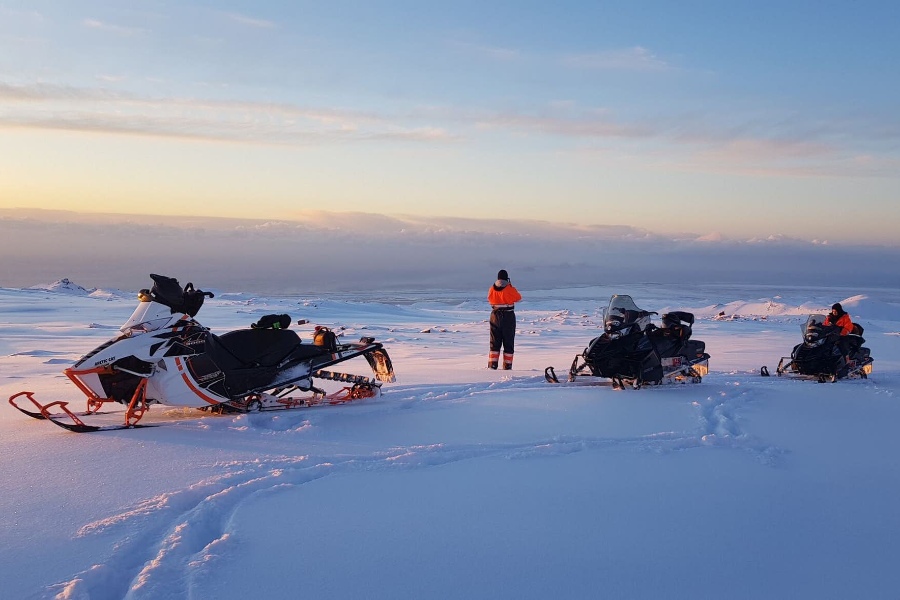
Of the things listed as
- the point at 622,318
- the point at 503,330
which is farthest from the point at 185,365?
the point at 503,330

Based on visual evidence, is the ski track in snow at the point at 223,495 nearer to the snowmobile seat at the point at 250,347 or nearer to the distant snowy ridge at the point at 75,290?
the snowmobile seat at the point at 250,347

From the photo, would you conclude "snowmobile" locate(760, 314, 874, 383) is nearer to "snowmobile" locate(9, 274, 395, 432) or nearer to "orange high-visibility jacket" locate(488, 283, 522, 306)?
"orange high-visibility jacket" locate(488, 283, 522, 306)

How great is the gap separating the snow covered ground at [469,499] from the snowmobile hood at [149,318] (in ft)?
2.79

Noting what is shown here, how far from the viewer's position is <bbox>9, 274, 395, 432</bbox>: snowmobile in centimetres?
622

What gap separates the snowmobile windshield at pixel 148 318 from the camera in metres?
6.39

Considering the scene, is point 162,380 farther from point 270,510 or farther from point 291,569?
point 291,569

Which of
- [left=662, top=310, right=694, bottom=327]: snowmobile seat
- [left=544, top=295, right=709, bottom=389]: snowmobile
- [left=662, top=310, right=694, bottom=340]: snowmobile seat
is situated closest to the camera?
[left=544, top=295, right=709, bottom=389]: snowmobile

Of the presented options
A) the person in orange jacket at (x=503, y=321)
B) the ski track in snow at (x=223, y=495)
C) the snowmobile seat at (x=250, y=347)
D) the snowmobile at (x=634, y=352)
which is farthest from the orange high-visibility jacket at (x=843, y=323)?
the snowmobile seat at (x=250, y=347)

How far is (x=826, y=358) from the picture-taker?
10195 mm

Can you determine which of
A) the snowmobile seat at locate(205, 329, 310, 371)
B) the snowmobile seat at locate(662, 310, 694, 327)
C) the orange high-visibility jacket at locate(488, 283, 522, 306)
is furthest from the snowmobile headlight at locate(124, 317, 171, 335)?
the orange high-visibility jacket at locate(488, 283, 522, 306)

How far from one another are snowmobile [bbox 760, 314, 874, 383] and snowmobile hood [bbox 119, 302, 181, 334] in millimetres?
8022

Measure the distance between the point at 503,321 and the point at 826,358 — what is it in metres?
4.64

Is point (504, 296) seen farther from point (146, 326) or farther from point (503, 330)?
point (146, 326)

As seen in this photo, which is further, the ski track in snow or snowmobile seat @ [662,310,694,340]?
snowmobile seat @ [662,310,694,340]
